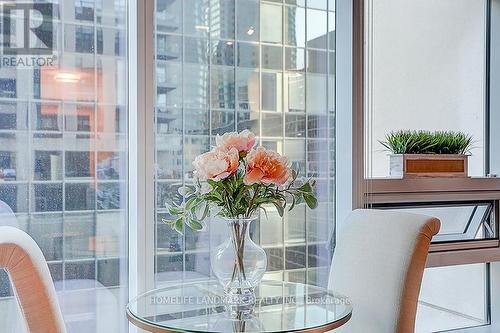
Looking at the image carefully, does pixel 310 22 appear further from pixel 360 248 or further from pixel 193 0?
pixel 360 248

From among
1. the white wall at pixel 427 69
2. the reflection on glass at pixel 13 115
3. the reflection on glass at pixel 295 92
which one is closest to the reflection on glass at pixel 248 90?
the reflection on glass at pixel 295 92

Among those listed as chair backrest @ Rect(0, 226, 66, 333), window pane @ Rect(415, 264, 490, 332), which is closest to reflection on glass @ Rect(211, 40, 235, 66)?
chair backrest @ Rect(0, 226, 66, 333)

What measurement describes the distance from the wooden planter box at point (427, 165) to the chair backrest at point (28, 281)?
1798 millimetres

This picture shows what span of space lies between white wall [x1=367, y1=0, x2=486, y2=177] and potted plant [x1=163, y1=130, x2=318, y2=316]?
1.17 meters

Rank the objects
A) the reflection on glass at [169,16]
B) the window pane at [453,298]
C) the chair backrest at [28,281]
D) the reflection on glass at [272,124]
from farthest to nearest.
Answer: the window pane at [453,298], the reflection on glass at [272,124], the reflection on glass at [169,16], the chair backrest at [28,281]

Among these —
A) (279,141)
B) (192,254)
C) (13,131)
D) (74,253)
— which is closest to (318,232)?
(279,141)

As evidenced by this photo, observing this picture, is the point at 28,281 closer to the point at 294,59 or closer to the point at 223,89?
the point at 223,89

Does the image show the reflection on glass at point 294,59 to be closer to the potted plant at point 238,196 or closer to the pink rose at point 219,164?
the potted plant at point 238,196

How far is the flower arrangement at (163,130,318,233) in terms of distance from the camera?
164 cm

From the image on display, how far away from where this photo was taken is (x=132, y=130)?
2158 mm

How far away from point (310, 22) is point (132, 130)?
1.04 metres

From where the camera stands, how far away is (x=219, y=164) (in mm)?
1626

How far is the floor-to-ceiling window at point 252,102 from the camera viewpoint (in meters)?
2.25

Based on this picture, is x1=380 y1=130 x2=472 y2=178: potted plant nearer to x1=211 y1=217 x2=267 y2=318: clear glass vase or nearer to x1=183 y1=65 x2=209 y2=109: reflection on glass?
x1=183 y1=65 x2=209 y2=109: reflection on glass
